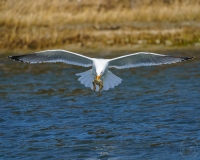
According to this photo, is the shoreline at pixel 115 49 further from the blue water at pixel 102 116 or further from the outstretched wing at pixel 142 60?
the outstretched wing at pixel 142 60

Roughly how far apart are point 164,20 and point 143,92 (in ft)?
31.0

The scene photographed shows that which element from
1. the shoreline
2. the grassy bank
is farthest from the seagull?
the grassy bank

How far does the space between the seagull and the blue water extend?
31.0 inches

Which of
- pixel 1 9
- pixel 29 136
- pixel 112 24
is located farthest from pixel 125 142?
pixel 1 9

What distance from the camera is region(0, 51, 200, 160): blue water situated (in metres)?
8.91

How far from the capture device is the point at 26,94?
45.2ft

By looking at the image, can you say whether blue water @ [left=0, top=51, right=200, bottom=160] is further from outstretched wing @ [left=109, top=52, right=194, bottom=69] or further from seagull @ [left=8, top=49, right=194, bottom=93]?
outstretched wing @ [left=109, top=52, right=194, bottom=69]

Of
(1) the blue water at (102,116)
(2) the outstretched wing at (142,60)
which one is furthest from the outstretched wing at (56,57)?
(1) the blue water at (102,116)

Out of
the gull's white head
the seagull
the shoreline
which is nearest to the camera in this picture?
the gull's white head

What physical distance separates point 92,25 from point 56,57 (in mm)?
11478

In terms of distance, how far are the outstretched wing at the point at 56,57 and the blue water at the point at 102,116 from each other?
3.68 feet

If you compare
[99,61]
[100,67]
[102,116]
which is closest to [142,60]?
[99,61]

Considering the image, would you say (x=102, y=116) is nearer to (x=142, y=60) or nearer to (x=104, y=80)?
(x=104, y=80)

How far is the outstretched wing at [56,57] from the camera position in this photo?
33.8ft
